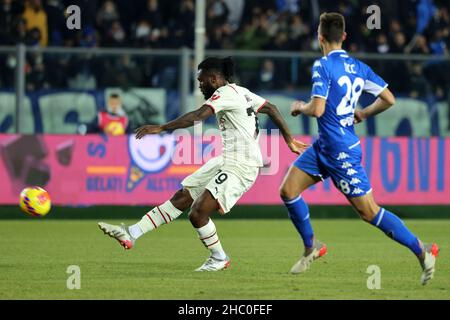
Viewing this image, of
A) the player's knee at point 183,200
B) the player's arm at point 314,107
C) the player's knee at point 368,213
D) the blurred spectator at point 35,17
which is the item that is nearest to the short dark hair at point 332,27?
the player's arm at point 314,107

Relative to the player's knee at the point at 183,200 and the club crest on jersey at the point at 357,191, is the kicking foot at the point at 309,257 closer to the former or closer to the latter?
the club crest on jersey at the point at 357,191

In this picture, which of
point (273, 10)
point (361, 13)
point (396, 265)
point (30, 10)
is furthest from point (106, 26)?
point (396, 265)

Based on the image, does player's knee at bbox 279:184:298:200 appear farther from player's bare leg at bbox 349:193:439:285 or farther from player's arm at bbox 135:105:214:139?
player's arm at bbox 135:105:214:139

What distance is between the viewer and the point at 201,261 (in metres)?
13.0

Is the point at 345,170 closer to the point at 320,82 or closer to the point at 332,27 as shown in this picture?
the point at 320,82

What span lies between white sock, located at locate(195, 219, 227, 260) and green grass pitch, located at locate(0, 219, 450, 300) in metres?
0.22

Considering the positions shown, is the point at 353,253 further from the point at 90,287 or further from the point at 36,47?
the point at 36,47

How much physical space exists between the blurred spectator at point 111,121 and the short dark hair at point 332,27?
989 centimetres

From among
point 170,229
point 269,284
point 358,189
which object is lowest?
point 170,229

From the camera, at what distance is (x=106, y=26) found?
2259cm

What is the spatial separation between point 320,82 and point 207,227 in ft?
7.06

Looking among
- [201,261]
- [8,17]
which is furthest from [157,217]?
[8,17]

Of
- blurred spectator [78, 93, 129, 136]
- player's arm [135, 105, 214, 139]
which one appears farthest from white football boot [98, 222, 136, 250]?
blurred spectator [78, 93, 129, 136]

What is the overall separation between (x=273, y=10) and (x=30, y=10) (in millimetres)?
5038
